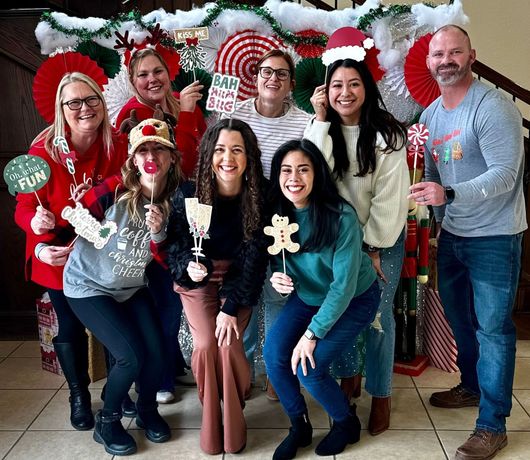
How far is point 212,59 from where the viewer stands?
8.80 ft

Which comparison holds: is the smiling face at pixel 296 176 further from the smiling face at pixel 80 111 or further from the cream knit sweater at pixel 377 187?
the smiling face at pixel 80 111

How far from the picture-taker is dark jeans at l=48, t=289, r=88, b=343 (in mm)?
2148

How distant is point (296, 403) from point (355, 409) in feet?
1.35

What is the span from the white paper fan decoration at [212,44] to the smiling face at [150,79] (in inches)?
17.7

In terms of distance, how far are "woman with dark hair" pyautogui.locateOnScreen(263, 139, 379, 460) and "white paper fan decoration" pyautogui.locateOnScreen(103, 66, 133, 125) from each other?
45.3 inches

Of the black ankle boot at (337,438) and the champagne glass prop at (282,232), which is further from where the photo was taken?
the black ankle boot at (337,438)

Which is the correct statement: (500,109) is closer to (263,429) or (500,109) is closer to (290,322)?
(290,322)

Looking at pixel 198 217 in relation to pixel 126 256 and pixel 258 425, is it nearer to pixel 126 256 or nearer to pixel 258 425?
pixel 126 256

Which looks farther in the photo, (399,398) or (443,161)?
(399,398)

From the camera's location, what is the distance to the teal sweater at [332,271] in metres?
1.83

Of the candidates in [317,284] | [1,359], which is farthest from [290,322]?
[1,359]

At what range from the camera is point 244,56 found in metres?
2.58

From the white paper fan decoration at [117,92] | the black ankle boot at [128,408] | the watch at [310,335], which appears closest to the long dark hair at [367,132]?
the watch at [310,335]

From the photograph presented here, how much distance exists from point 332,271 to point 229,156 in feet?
1.75
